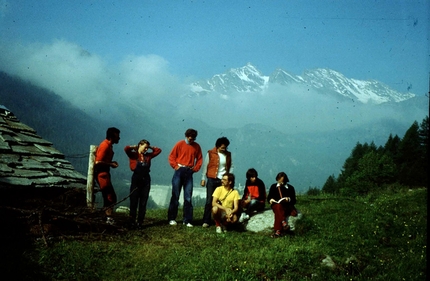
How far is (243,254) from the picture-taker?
656 cm

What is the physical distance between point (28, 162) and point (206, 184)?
504cm

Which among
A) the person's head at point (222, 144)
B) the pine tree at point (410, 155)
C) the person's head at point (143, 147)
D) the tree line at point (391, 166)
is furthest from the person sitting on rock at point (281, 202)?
the pine tree at point (410, 155)

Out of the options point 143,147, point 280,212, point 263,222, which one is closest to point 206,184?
point 263,222

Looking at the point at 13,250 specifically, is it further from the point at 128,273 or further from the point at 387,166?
the point at 387,166

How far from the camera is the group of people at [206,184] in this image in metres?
8.29

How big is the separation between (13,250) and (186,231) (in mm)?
4140

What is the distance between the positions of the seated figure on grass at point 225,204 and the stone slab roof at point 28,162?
390 centimetres

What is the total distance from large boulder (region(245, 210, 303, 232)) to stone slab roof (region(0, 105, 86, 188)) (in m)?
5.02

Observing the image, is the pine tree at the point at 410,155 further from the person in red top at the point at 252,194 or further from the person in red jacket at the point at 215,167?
the person in red jacket at the point at 215,167

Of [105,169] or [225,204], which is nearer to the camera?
[105,169]

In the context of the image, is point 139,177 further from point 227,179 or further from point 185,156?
point 227,179

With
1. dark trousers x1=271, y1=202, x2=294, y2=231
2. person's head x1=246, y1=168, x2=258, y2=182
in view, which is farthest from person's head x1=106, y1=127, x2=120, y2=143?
dark trousers x1=271, y1=202, x2=294, y2=231

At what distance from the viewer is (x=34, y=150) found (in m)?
8.90

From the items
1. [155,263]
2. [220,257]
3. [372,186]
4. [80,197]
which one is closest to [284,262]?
[220,257]
